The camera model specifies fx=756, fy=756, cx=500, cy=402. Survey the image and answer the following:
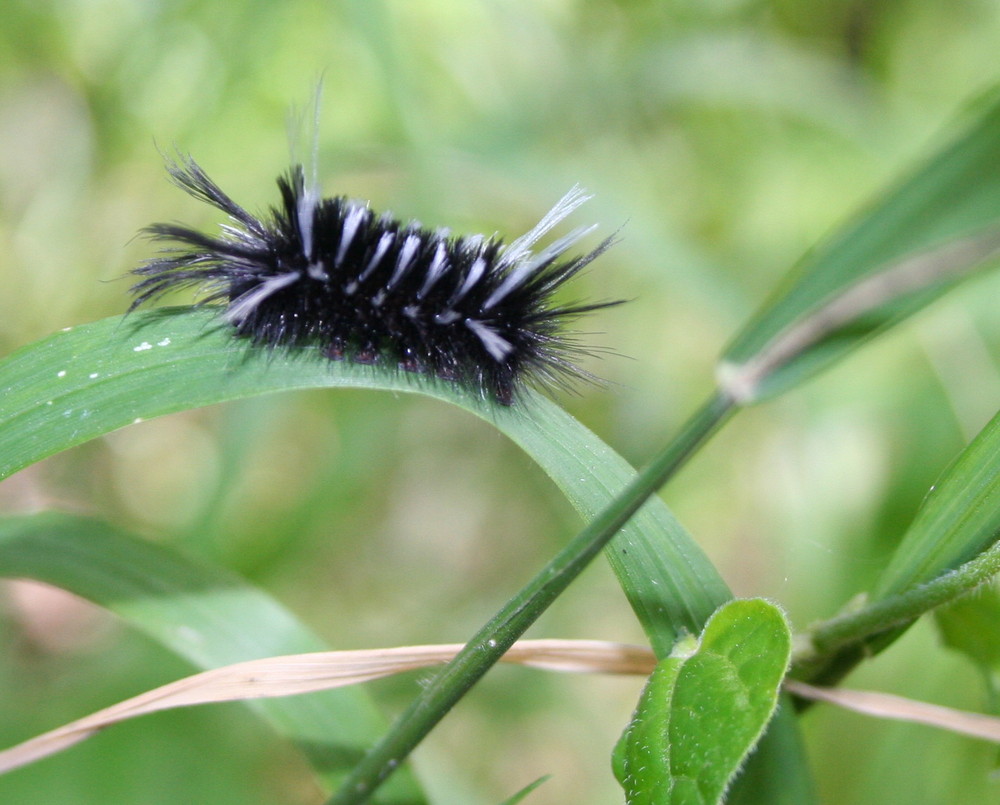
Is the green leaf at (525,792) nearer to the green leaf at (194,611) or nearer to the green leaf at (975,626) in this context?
the green leaf at (194,611)

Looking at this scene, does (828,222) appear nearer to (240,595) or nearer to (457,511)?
(457,511)

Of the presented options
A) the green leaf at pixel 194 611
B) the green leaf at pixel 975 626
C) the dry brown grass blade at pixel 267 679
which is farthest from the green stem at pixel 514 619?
the green leaf at pixel 975 626

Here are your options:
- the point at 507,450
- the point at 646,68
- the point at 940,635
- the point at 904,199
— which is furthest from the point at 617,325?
the point at 904,199

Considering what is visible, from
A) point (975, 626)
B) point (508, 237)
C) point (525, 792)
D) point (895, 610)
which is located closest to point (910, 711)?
point (975, 626)

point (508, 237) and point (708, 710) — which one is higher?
point (508, 237)

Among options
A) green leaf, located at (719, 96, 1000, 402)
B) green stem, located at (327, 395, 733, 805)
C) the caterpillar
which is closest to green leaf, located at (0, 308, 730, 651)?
the caterpillar

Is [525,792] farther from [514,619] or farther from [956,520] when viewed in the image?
[956,520]
